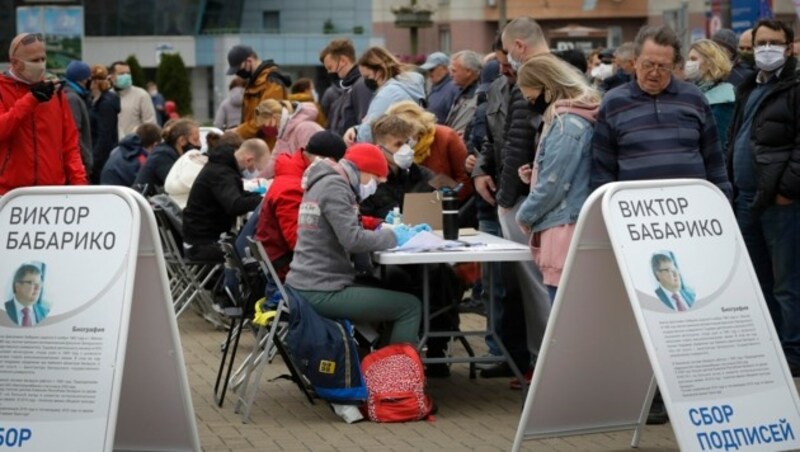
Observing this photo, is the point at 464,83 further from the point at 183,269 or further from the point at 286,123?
the point at 183,269

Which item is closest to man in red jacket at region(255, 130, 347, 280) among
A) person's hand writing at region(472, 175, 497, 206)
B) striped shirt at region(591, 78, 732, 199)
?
person's hand writing at region(472, 175, 497, 206)

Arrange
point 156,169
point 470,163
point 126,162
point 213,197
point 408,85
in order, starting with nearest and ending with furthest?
point 470,163, point 213,197, point 408,85, point 156,169, point 126,162

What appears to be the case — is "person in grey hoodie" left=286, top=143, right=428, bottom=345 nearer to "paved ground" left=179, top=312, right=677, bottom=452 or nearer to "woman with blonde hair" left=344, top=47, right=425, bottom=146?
"paved ground" left=179, top=312, right=677, bottom=452

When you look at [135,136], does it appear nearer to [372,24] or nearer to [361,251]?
[361,251]

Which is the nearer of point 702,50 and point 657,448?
point 657,448

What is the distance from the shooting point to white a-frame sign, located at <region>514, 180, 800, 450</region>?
639 centimetres

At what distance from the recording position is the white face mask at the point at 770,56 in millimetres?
9172

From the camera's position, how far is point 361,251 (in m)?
8.30

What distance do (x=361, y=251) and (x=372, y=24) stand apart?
195 ft

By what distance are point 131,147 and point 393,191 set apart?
19.2 feet

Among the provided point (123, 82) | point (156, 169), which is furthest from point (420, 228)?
point (123, 82)

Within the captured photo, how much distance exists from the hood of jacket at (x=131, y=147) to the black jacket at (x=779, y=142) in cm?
719

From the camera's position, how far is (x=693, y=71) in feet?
34.6

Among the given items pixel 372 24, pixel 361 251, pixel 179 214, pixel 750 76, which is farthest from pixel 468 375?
pixel 372 24
